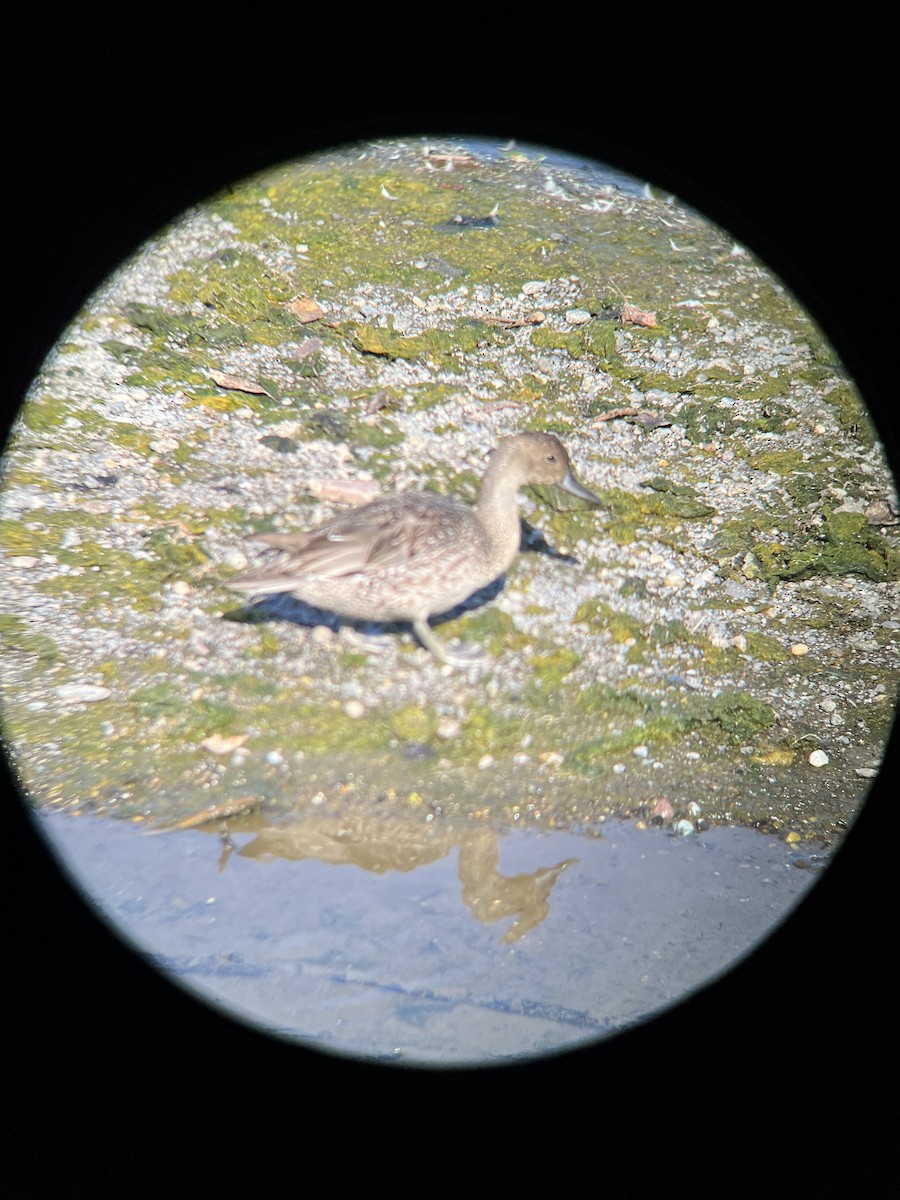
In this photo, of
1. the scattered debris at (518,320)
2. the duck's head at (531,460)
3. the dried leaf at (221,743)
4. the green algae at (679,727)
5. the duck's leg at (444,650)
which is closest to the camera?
the dried leaf at (221,743)

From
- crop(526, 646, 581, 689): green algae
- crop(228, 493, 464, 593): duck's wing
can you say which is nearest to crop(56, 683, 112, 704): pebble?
crop(228, 493, 464, 593): duck's wing

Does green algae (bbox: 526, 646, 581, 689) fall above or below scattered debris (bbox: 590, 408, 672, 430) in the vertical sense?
below

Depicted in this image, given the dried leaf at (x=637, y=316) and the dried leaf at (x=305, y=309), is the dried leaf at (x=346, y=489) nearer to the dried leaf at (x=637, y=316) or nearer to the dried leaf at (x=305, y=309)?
the dried leaf at (x=305, y=309)

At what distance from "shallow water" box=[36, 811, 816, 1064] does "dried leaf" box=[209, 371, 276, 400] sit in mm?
966

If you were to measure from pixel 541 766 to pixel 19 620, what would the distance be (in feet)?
3.44

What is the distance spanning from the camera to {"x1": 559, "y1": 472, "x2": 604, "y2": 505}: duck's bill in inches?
79.1

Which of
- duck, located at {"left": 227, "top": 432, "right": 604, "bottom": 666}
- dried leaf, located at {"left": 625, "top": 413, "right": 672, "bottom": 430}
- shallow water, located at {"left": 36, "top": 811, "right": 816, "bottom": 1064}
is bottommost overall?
shallow water, located at {"left": 36, "top": 811, "right": 816, "bottom": 1064}

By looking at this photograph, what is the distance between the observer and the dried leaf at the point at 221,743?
1.56m

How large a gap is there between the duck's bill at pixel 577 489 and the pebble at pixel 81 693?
110 centimetres

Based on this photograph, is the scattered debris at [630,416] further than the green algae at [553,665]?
Yes

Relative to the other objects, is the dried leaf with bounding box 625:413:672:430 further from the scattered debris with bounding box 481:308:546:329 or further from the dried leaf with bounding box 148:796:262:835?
the dried leaf with bounding box 148:796:262:835

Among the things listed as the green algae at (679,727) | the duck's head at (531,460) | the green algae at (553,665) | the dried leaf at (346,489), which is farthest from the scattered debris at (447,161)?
the green algae at (679,727)

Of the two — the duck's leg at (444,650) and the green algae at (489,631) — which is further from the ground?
the green algae at (489,631)

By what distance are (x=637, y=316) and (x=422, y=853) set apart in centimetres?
141
